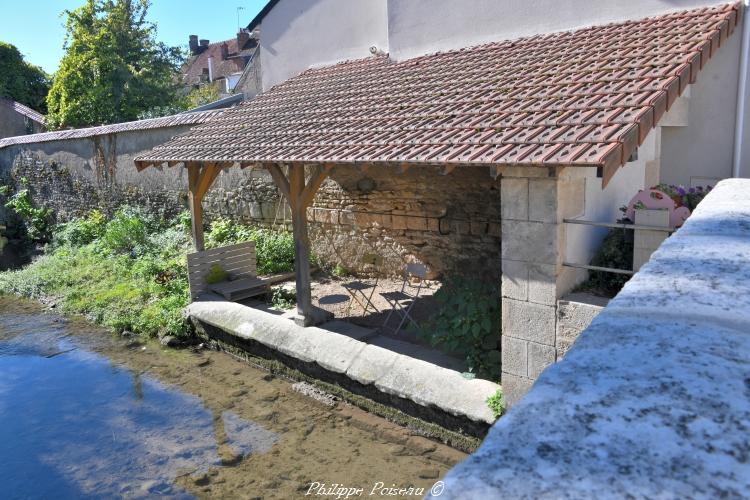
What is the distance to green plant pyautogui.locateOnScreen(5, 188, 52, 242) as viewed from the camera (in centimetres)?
1551

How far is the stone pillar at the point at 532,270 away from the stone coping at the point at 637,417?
3353 mm

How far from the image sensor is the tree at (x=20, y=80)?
2371cm

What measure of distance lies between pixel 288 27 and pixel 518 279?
7.92 m

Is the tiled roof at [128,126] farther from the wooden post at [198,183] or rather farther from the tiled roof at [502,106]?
the tiled roof at [502,106]

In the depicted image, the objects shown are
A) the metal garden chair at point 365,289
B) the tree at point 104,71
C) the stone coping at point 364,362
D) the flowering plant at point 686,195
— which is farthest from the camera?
the tree at point 104,71

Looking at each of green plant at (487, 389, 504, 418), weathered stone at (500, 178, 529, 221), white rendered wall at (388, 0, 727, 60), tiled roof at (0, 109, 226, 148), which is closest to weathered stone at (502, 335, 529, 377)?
green plant at (487, 389, 504, 418)

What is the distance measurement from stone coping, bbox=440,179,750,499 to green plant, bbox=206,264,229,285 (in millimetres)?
7744

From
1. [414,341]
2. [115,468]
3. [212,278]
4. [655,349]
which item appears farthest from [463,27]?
[655,349]

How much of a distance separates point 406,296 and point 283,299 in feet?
6.04

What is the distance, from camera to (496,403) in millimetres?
4883

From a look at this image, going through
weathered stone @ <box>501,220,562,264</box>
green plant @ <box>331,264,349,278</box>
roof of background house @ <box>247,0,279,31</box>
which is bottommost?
green plant @ <box>331,264,349,278</box>

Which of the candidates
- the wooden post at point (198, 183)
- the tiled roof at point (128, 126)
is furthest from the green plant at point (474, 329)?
the tiled roof at point (128, 126)

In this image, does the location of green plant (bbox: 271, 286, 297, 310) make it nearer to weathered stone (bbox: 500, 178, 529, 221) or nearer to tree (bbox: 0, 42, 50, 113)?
weathered stone (bbox: 500, 178, 529, 221)

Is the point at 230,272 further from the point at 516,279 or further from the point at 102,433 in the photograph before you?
the point at 516,279
